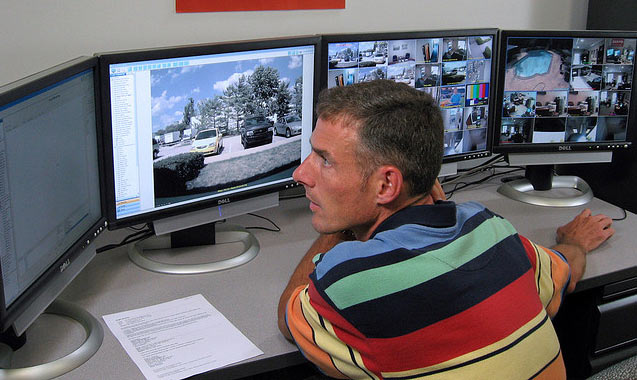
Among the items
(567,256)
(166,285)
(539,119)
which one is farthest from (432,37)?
(166,285)

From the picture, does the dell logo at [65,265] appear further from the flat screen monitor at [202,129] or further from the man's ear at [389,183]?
the man's ear at [389,183]

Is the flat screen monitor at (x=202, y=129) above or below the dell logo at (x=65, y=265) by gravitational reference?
above

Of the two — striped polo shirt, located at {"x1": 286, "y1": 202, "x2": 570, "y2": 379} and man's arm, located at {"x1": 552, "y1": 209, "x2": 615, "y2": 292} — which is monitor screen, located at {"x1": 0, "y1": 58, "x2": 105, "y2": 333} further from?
man's arm, located at {"x1": 552, "y1": 209, "x2": 615, "y2": 292}

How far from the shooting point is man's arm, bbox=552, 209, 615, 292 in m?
1.70

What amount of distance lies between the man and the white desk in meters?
0.11

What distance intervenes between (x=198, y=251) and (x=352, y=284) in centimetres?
72

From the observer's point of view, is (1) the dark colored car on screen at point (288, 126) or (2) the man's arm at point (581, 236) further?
(1) the dark colored car on screen at point (288, 126)

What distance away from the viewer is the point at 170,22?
1944 millimetres

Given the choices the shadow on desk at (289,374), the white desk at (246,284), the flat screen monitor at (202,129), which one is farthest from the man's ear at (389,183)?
the shadow on desk at (289,374)

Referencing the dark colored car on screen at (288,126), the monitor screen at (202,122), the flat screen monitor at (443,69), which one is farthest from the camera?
the flat screen monitor at (443,69)

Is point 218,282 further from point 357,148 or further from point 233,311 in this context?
point 357,148

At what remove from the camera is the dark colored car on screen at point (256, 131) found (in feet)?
5.71

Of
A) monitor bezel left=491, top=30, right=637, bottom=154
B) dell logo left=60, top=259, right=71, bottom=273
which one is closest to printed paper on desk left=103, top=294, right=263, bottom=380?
dell logo left=60, top=259, right=71, bottom=273

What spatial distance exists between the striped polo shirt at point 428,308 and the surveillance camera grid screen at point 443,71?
743 millimetres
